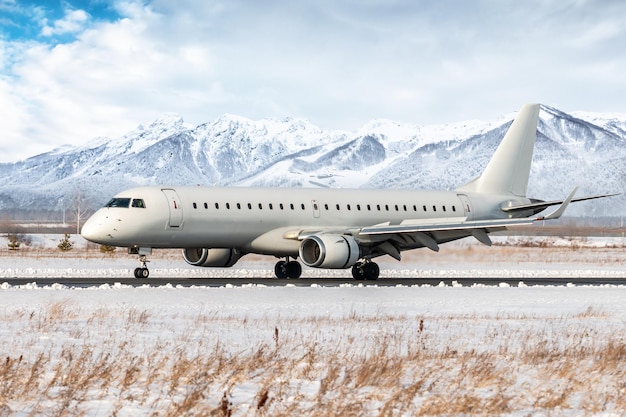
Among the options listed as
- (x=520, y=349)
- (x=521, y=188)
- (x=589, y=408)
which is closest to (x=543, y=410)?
(x=589, y=408)

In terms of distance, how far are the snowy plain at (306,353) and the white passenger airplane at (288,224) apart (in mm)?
6570

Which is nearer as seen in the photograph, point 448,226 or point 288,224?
point 448,226

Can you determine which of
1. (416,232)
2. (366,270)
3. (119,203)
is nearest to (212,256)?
(119,203)

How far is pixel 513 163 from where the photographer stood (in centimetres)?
4716

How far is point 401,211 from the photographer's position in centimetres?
4200

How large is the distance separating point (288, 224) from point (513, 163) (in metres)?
14.8

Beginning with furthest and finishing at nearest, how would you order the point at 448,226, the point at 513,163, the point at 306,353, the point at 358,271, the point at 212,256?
the point at 513,163
the point at 212,256
the point at 358,271
the point at 448,226
the point at 306,353

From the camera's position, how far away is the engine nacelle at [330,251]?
34.8 metres

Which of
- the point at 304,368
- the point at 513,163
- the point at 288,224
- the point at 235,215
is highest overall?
A: the point at 513,163

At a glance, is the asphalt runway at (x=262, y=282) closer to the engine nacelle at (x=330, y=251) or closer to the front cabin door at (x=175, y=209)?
the engine nacelle at (x=330, y=251)

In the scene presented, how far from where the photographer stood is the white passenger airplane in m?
34.7

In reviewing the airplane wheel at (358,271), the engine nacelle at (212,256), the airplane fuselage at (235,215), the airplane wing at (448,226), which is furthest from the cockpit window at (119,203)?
the airplane wheel at (358,271)

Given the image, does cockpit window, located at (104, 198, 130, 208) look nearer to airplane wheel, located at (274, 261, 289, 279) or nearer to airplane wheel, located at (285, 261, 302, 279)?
airplane wheel, located at (274, 261, 289, 279)

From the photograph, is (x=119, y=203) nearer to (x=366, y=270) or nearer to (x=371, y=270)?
(x=366, y=270)
